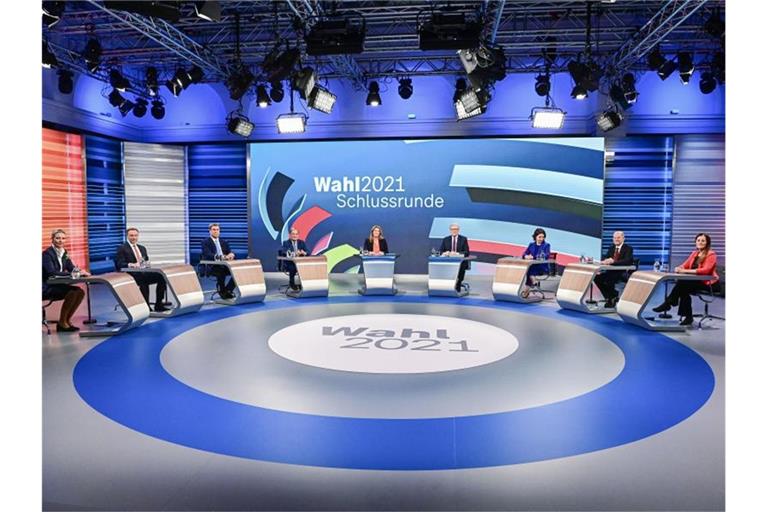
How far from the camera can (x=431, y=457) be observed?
307 centimetres

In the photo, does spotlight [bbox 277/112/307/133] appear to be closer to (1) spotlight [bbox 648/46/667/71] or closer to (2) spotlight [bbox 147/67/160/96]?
(2) spotlight [bbox 147/67/160/96]

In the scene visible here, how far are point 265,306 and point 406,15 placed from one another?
5.33 metres

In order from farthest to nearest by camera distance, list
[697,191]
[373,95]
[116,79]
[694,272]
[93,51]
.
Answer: [697,191]
[373,95]
[116,79]
[93,51]
[694,272]

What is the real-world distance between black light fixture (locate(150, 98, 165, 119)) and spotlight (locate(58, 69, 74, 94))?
1.99 meters

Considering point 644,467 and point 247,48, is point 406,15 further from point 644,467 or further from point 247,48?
point 644,467

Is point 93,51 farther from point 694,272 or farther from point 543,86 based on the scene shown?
point 694,272

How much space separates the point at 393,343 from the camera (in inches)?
226

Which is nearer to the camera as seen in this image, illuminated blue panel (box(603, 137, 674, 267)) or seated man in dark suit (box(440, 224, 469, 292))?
seated man in dark suit (box(440, 224, 469, 292))

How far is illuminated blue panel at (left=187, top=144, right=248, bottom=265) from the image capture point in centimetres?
1259

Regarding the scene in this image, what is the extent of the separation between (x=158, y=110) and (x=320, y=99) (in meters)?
4.58

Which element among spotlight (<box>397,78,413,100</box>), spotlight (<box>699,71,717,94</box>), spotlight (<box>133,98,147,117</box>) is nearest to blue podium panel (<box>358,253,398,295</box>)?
spotlight (<box>397,78,413,100</box>)

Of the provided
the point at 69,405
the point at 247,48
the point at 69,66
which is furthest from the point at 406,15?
the point at 69,405

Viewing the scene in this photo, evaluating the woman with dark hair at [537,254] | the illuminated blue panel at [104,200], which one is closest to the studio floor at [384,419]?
the woman with dark hair at [537,254]

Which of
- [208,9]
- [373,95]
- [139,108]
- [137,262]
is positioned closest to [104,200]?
[139,108]
